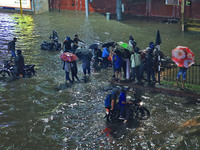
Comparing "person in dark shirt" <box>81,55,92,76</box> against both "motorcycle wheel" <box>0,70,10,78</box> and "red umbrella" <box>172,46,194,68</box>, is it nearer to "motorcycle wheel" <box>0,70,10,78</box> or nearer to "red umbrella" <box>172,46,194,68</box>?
"motorcycle wheel" <box>0,70,10,78</box>

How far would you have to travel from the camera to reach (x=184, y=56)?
43.8ft

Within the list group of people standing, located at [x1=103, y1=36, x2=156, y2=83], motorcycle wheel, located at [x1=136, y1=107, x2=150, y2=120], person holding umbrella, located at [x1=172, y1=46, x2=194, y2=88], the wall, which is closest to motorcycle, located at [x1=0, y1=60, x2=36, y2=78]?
group of people standing, located at [x1=103, y1=36, x2=156, y2=83]

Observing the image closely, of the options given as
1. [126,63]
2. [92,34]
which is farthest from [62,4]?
[126,63]

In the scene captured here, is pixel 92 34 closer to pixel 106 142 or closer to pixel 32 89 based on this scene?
pixel 32 89

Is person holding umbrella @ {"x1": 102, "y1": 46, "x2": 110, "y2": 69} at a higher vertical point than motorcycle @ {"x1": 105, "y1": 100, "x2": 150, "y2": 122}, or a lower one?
higher

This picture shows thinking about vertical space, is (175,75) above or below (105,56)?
below

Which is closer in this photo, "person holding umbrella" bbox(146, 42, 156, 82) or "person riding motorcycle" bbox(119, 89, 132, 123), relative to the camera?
"person riding motorcycle" bbox(119, 89, 132, 123)

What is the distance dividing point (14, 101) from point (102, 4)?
2820cm

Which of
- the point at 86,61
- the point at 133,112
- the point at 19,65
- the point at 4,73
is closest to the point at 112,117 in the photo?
the point at 133,112

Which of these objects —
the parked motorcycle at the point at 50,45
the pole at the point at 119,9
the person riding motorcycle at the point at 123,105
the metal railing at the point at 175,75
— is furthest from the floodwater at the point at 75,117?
the pole at the point at 119,9

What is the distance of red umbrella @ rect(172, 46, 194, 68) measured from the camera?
13328 millimetres

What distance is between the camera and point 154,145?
32.6 feet

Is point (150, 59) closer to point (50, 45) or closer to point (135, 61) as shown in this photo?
point (135, 61)

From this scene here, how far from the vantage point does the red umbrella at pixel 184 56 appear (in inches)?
525
